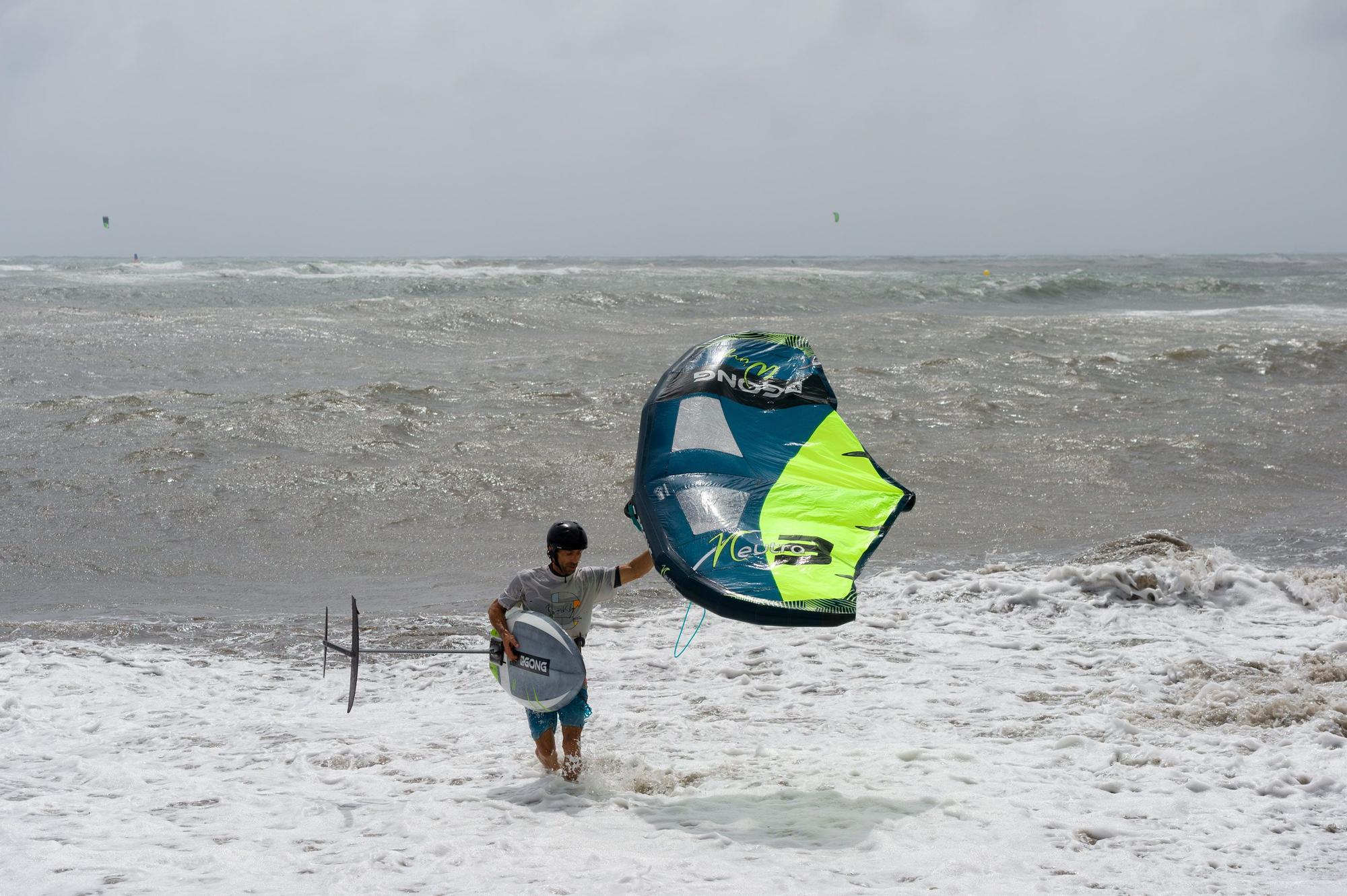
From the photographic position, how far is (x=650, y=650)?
24.1 ft

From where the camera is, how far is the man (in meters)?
5.13

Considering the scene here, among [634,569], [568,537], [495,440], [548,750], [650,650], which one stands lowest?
[650,650]

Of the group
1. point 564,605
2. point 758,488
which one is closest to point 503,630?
point 564,605

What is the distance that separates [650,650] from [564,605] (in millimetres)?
2299

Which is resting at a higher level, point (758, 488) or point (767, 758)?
point (758, 488)

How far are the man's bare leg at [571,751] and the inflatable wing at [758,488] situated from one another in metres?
0.92

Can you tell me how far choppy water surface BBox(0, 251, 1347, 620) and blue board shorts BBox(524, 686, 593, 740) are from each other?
127 inches

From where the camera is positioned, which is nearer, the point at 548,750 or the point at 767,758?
the point at 548,750

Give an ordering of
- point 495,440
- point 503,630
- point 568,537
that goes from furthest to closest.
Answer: point 495,440 → point 503,630 → point 568,537

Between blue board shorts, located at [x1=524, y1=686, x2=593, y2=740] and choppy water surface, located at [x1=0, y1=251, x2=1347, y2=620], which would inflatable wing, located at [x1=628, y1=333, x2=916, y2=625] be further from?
choppy water surface, located at [x1=0, y1=251, x2=1347, y2=620]

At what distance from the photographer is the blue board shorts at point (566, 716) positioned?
5113mm

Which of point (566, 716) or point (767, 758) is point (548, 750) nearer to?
point (566, 716)

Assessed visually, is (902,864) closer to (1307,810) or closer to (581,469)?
(1307,810)

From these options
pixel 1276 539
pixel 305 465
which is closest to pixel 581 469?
pixel 305 465
